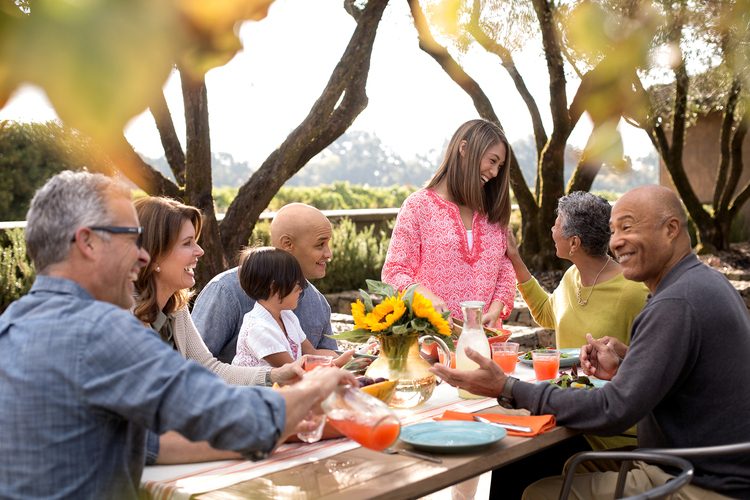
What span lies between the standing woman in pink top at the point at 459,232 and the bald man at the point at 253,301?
356 millimetres

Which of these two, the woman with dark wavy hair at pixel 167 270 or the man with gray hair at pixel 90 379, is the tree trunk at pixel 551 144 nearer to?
the woman with dark wavy hair at pixel 167 270

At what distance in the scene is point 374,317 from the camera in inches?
91.8

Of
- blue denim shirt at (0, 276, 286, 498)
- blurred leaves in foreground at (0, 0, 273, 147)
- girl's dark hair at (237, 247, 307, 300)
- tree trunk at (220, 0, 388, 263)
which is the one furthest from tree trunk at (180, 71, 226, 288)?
blurred leaves in foreground at (0, 0, 273, 147)

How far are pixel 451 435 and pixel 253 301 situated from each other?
1394 millimetres

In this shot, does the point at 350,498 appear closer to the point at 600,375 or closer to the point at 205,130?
the point at 600,375

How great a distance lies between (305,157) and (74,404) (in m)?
5.09

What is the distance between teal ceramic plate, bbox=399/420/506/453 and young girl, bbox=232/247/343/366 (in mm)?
860

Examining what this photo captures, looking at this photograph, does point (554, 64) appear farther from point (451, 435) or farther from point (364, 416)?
point (364, 416)

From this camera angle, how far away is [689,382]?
6.98 feet

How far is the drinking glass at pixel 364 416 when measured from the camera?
5.54 feet

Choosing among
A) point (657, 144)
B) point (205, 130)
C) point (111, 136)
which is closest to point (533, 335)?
point (205, 130)

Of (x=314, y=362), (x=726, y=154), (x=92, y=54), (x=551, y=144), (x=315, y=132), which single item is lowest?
(x=314, y=362)

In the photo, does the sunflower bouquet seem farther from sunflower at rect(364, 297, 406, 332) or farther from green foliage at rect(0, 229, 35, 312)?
green foliage at rect(0, 229, 35, 312)

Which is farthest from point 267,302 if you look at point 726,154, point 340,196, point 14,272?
point 340,196
